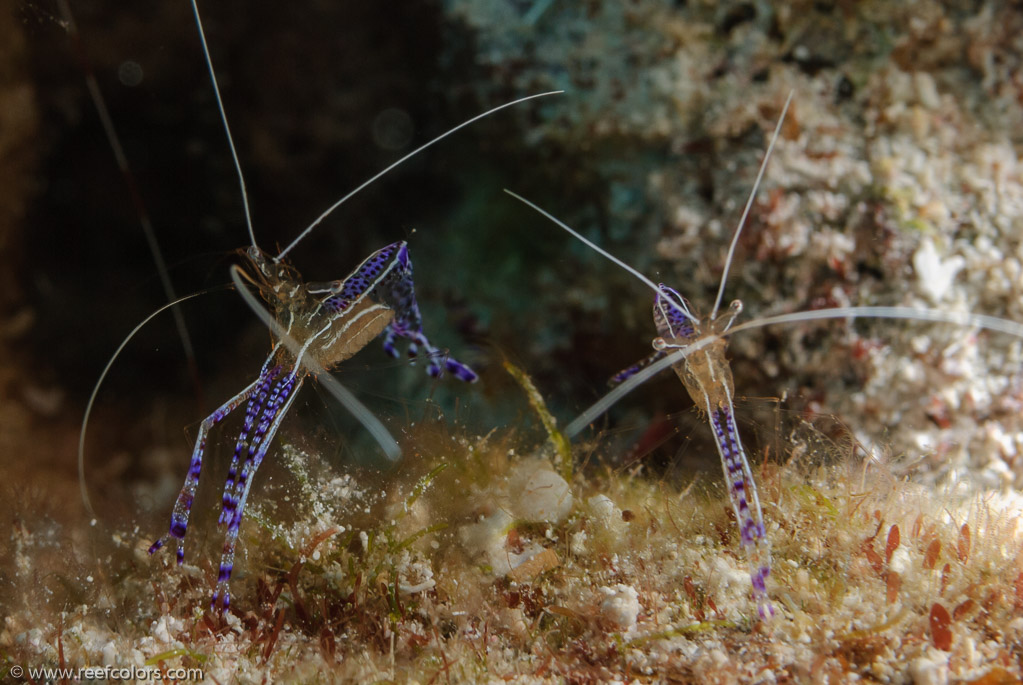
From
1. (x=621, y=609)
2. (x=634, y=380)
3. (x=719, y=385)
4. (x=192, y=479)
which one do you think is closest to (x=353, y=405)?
(x=192, y=479)

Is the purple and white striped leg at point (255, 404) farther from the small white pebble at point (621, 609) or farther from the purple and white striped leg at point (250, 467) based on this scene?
the small white pebble at point (621, 609)

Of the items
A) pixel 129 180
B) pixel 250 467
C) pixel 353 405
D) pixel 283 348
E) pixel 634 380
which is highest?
pixel 129 180

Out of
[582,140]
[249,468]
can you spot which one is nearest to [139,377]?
[249,468]

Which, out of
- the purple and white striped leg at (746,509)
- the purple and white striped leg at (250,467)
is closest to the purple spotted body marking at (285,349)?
the purple and white striped leg at (250,467)

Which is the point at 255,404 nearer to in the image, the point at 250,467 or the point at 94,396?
the point at 250,467

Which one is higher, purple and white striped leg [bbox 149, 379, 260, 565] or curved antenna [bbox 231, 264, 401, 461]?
curved antenna [bbox 231, 264, 401, 461]

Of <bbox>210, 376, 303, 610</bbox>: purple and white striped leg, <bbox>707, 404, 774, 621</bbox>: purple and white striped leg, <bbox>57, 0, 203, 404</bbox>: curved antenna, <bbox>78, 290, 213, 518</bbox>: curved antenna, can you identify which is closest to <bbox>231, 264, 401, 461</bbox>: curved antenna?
<bbox>210, 376, 303, 610</bbox>: purple and white striped leg

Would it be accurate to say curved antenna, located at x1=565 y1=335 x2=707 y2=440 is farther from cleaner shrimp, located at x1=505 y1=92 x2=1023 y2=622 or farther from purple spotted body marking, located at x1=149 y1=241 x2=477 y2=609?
purple spotted body marking, located at x1=149 y1=241 x2=477 y2=609
